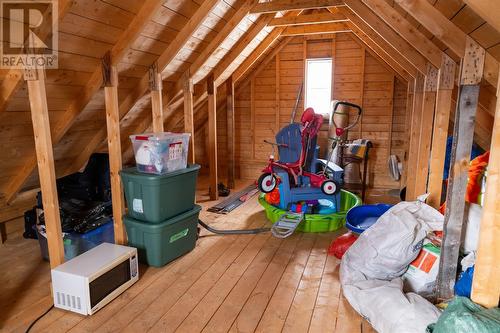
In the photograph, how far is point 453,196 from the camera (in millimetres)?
1857

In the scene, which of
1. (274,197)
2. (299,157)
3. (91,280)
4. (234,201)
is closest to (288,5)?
(299,157)

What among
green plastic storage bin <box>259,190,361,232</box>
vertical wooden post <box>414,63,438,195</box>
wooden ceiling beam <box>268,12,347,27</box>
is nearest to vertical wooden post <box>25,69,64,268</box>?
green plastic storage bin <box>259,190,361,232</box>

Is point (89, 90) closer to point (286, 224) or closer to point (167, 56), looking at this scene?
point (167, 56)

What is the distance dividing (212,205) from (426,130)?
2.58m

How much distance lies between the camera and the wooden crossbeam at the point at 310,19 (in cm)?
379

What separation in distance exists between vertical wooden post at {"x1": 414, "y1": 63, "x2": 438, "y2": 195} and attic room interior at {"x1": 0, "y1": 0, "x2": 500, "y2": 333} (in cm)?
2

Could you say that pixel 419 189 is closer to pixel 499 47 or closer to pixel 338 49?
pixel 499 47

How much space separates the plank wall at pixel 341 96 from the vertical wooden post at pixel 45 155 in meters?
3.89

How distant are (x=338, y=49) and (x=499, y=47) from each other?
142 inches

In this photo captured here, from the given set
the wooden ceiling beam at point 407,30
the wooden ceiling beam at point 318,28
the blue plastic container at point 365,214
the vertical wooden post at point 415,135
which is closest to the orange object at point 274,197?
the blue plastic container at point 365,214

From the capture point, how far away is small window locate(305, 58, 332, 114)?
5.21 m

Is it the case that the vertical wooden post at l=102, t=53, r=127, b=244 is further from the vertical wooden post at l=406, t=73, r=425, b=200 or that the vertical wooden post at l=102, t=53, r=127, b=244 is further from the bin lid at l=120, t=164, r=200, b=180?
the vertical wooden post at l=406, t=73, r=425, b=200

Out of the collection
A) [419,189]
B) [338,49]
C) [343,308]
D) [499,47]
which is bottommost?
[343,308]

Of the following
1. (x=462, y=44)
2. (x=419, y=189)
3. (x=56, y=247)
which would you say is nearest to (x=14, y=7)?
(x=56, y=247)
